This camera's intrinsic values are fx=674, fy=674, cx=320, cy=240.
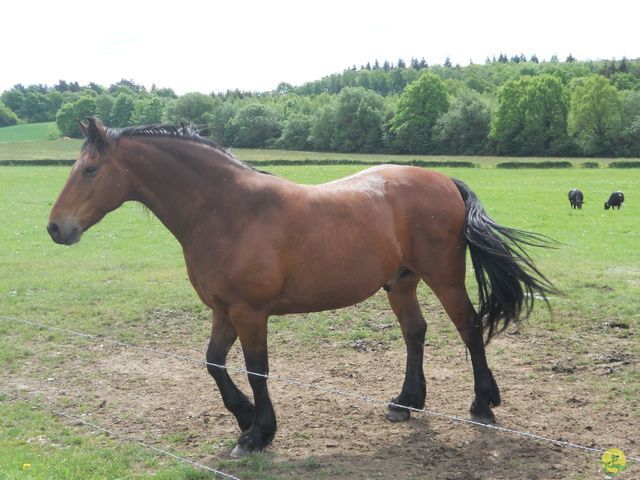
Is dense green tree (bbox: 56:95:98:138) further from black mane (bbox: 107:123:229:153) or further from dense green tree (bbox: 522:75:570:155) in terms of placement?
black mane (bbox: 107:123:229:153)

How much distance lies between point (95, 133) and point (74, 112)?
62273mm

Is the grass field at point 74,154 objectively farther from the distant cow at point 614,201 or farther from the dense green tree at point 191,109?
the distant cow at point 614,201

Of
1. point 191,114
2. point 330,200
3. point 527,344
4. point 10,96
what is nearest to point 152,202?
point 330,200

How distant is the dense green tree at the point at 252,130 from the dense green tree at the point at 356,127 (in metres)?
13.5

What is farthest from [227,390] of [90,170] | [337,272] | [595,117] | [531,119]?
[531,119]

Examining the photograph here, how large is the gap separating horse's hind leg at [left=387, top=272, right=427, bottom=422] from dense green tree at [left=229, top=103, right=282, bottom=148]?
34.2m

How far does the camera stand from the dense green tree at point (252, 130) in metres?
42.5

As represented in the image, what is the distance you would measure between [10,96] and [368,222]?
105m

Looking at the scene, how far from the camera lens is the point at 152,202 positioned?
5574 mm

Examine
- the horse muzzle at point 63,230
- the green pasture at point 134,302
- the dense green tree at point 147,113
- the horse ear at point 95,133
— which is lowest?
the green pasture at point 134,302

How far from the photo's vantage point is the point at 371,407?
21.2 ft

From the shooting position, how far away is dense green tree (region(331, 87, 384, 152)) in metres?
82.6

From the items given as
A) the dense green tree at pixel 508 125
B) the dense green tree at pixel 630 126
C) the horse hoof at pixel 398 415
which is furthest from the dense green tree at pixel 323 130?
the horse hoof at pixel 398 415

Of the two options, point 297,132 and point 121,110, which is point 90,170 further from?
point 297,132
